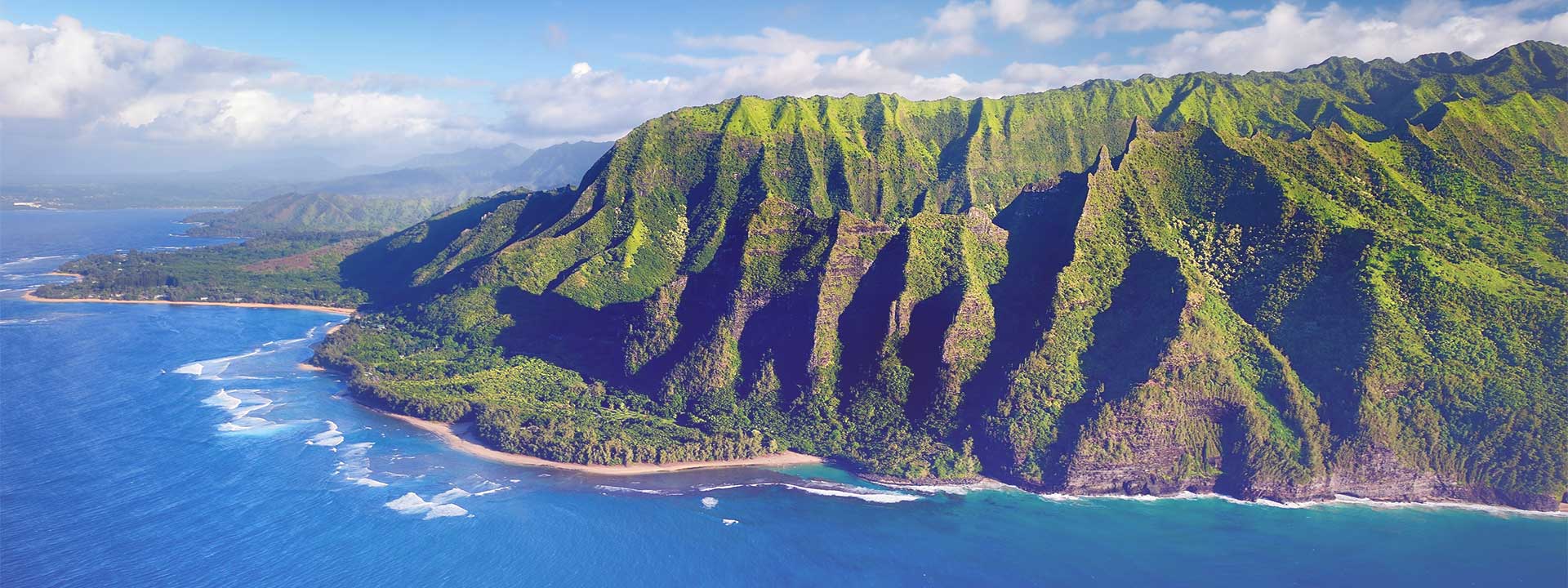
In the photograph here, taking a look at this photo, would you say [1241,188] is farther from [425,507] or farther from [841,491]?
[425,507]

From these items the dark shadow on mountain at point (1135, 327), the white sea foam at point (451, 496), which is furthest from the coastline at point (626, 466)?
the dark shadow on mountain at point (1135, 327)

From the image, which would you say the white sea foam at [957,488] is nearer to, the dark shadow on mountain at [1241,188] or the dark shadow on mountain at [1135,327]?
the dark shadow on mountain at [1135,327]

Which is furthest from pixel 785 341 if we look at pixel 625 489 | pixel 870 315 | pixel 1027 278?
A: pixel 1027 278

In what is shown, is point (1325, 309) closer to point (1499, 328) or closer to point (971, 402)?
point (1499, 328)

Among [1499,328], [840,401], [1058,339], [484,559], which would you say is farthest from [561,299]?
[1499,328]

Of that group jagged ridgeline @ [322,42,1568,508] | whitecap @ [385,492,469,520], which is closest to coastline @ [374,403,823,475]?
jagged ridgeline @ [322,42,1568,508]

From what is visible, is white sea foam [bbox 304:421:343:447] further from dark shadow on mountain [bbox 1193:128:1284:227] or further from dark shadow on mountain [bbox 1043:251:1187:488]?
dark shadow on mountain [bbox 1193:128:1284:227]
